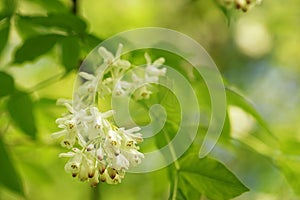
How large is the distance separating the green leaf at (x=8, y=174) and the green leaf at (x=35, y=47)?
175mm

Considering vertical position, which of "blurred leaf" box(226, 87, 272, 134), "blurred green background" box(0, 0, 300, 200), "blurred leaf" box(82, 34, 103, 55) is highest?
"blurred leaf" box(82, 34, 103, 55)

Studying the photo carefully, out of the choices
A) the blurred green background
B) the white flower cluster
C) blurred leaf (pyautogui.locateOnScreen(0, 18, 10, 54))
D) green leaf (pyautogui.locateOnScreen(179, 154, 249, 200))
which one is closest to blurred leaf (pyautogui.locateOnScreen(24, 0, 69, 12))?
the blurred green background

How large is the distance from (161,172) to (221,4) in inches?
18.3

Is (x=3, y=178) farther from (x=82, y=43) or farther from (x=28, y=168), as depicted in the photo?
(x=28, y=168)

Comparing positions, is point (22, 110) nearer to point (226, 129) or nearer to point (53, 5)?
point (53, 5)

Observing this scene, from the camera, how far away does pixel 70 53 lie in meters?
1.15

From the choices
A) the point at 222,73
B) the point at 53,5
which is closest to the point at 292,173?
the point at 53,5

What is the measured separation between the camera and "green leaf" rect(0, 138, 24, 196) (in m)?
1.10

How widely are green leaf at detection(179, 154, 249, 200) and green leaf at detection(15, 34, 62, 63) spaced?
0.40 m

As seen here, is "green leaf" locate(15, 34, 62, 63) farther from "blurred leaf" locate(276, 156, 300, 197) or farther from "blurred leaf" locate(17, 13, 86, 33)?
"blurred leaf" locate(276, 156, 300, 197)

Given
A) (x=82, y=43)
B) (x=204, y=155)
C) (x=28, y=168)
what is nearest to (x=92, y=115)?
(x=204, y=155)

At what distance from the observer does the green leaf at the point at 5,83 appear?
1087 millimetres

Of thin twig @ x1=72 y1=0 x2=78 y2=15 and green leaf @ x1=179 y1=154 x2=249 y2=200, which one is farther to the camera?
thin twig @ x1=72 y1=0 x2=78 y2=15

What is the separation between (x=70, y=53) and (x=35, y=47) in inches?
2.7
